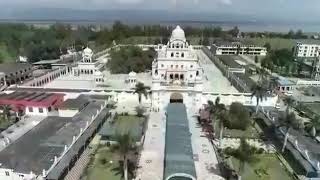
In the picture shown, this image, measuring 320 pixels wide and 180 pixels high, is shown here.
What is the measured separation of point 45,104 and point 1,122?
6.87 m

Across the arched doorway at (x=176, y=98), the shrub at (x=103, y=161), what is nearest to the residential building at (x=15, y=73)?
the arched doorway at (x=176, y=98)

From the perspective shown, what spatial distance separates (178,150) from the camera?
121 feet

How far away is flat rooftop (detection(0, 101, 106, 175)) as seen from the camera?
32.7 meters

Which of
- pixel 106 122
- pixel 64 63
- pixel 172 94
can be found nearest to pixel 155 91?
pixel 172 94

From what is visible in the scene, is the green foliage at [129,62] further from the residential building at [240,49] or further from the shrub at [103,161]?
the shrub at [103,161]

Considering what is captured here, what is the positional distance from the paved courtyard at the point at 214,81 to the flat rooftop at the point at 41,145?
29.4 m

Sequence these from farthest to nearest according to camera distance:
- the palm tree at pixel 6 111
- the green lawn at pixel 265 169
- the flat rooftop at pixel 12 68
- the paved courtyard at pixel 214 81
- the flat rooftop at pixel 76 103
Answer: the flat rooftop at pixel 12 68 → the paved courtyard at pixel 214 81 → the flat rooftop at pixel 76 103 → the palm tree at pixel 6 111 → the green lawn at pixel 265 169

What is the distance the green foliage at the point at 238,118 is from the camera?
47875 millimetres

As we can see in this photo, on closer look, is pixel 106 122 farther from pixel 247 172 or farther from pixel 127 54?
pixel 127 54

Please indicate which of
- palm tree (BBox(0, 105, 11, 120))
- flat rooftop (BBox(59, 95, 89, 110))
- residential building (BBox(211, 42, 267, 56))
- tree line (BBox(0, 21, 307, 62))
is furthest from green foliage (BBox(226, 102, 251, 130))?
residential building (BBox(211, 42, 267, 56))

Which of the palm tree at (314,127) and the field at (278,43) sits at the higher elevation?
the field at (278,43)

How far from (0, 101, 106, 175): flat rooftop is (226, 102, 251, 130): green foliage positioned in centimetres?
2026

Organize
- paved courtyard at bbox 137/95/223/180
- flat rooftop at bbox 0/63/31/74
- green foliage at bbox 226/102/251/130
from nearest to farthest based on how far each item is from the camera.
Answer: paved courtyard at bbox 137/95/223/180 → green foliage at bbox 226/102/251/130 → flat rooftop at bbox 0/63/31/74

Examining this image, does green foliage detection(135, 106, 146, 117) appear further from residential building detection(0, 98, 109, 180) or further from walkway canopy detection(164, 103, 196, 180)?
residential building detection(0, 98, 109, 180)
